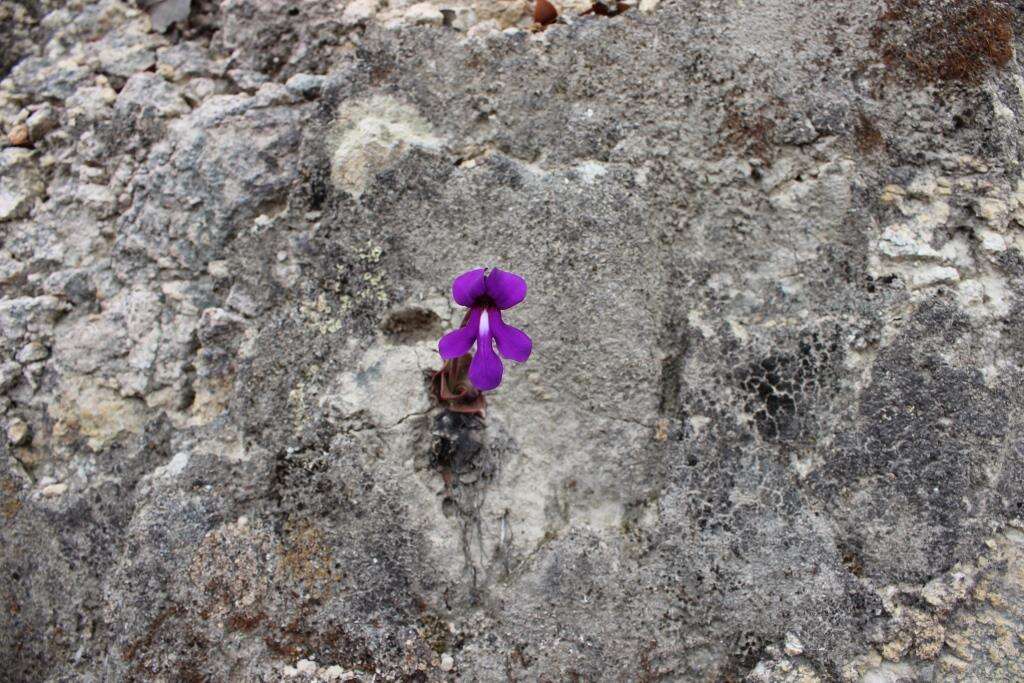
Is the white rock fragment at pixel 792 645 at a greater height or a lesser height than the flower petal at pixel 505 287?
lesser

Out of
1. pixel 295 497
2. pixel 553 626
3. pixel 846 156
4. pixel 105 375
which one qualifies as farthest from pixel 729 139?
pixel 105 375

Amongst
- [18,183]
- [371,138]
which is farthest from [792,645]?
[18,183]

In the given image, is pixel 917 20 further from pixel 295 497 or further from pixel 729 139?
pixel 295 497

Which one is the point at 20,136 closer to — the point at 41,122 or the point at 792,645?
the point at 41,122

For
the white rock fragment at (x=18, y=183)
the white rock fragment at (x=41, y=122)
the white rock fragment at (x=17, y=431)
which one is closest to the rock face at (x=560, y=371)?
the white rock fragment at (x=17, y=431)


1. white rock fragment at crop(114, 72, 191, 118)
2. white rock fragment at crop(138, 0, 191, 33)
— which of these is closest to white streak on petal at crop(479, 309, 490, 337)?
white rock fragment at crop(114, 72, 191, 118)

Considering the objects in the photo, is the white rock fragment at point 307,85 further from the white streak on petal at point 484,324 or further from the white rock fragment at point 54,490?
the white rock fragment at point 54,490
